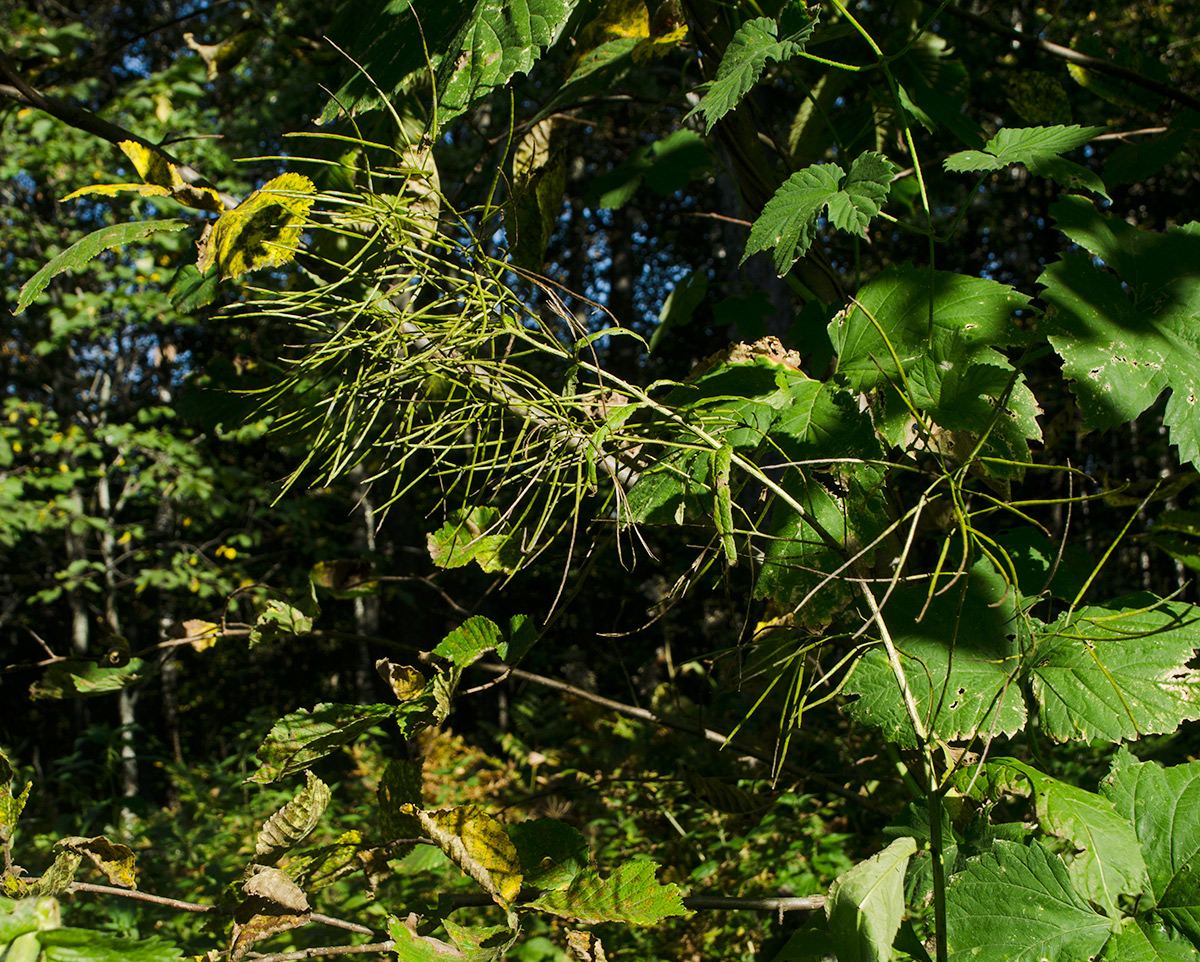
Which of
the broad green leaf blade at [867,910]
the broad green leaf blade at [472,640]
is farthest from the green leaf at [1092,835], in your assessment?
the broad green leaf blade at [472,640]

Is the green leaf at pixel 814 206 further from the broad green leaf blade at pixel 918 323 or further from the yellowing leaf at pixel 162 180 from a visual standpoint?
the yellowing leaf at pixel 162 180

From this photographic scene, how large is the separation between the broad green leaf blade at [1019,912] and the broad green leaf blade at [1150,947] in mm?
15

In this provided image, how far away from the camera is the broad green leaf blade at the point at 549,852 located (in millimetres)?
790

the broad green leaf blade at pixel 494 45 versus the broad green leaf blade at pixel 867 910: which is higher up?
the broad green leaf blade at pixel 494 45

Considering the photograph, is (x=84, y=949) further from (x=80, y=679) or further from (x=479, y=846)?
(x=80, y=679)

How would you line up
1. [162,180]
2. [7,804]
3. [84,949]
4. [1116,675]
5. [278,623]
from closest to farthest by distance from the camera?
[84,949]
[7,804]
[1116,675]
[162,180]
[278,623]

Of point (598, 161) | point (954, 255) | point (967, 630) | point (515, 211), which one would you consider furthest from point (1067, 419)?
point (598, 161)

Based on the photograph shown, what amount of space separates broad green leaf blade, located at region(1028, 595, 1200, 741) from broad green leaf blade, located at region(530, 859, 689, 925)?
1.44 ft

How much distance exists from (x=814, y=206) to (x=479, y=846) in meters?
0.73

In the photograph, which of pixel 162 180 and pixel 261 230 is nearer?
pixel 261 230

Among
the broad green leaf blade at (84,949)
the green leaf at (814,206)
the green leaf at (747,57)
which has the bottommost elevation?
the broad green leaf blade at (84,949)

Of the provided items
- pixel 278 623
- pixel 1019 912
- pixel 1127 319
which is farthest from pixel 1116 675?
pixel 278 623

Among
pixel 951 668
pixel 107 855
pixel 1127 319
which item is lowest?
pixel 107 855

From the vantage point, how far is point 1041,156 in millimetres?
902
